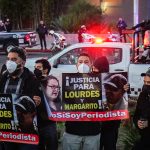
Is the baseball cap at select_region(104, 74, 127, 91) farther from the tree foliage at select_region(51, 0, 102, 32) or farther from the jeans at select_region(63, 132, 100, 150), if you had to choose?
the tree foliage at select_region(51, 0, 102, 32)

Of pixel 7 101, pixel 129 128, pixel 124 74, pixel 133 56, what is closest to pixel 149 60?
pixel 133 56

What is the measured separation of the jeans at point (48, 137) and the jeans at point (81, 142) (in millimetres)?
335

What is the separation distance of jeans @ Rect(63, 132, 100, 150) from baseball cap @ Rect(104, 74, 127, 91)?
0.57 m

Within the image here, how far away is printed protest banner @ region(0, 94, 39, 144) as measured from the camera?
5363 millimetres

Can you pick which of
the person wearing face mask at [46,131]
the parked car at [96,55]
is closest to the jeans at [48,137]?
the person wearing face mask at [46,131]

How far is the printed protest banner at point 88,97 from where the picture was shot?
18.6ft

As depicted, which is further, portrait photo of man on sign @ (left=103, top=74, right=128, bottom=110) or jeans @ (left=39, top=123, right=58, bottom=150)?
jeans @ (left=39, top=123, right=58, bottom=150)

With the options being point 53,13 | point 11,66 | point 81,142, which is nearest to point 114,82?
point 81,142

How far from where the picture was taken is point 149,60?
10422mm

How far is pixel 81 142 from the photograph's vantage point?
547 centimetres

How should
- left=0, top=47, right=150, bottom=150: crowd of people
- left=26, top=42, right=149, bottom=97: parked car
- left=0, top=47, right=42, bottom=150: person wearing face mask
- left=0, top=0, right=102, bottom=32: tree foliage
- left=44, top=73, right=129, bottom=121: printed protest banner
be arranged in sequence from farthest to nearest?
left=0, top=0, right=102, bottom=32: tree foliage < left=26, top=42, right=149, bottom=97: parked car < left=44, top=73, right=129, bottom=121: printed protest banner < left=0, top=47, right=42, bottom=150: person wearing face mask < left=0, top=47, right=150, bottom=150: crowd of people

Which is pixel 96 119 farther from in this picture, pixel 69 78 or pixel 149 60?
pixel 149 60

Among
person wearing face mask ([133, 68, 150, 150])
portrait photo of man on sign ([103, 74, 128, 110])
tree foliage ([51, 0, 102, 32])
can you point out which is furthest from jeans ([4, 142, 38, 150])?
tree foliage ([51, 0, 102, 32])

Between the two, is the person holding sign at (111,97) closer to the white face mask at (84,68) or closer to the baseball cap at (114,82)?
the baseball cap at (114,82)
